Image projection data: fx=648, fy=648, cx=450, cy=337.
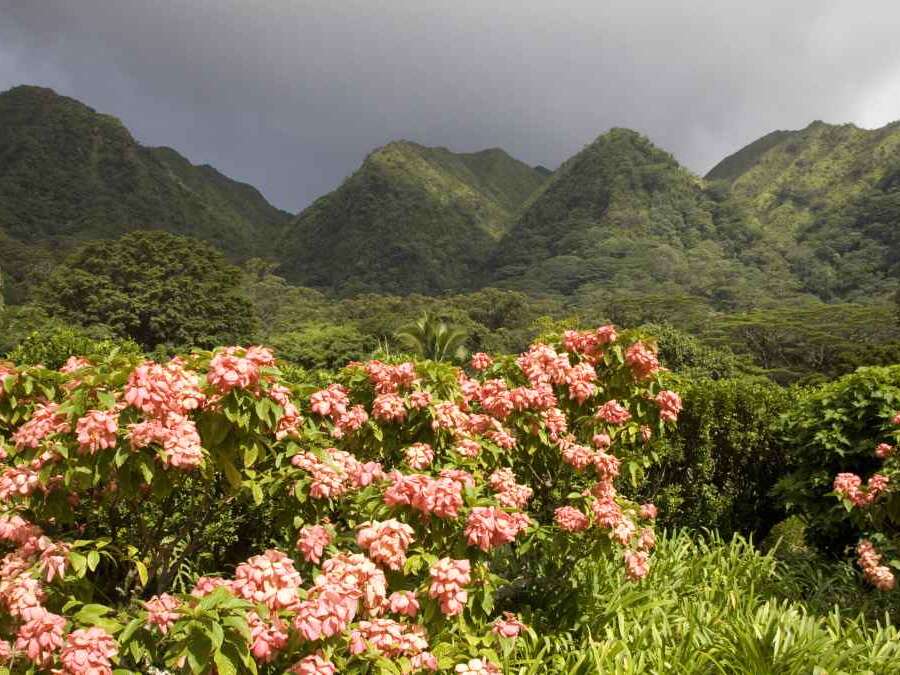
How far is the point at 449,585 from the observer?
2.35 meters

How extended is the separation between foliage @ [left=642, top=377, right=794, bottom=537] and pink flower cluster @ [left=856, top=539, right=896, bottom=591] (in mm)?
2016

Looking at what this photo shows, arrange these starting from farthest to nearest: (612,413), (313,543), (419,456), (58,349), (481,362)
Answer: (58,349)
(481,362)
(612,413)
(419,456)
(313,543)

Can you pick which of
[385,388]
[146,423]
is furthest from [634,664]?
[146,423]

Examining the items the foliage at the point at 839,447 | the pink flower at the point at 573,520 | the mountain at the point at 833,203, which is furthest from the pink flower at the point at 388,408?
the mountain at the point at 833,203

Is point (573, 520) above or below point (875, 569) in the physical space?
above

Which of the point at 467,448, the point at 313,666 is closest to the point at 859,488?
the point at 467,448

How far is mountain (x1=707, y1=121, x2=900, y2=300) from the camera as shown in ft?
268

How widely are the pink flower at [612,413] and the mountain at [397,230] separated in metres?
102

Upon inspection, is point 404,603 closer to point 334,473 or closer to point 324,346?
point 334,473

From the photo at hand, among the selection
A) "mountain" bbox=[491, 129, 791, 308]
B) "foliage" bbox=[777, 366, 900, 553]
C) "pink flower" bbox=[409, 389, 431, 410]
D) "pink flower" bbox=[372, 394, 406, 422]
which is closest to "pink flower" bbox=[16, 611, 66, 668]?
"pink flower" bbox=[372, 394, 406, 422]

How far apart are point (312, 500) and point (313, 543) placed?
327mm

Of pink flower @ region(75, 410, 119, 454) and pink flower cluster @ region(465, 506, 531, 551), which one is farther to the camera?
pink flower cluster @ region(465, 506, 531, 551)

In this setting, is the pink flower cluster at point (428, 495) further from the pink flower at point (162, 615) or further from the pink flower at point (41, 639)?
the pink flower at point (41, 639)

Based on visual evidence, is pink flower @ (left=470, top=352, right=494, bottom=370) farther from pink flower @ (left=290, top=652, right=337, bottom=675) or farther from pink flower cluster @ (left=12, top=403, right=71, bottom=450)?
pink flower @ (left=290, top=652, right=337, bottom=675)
